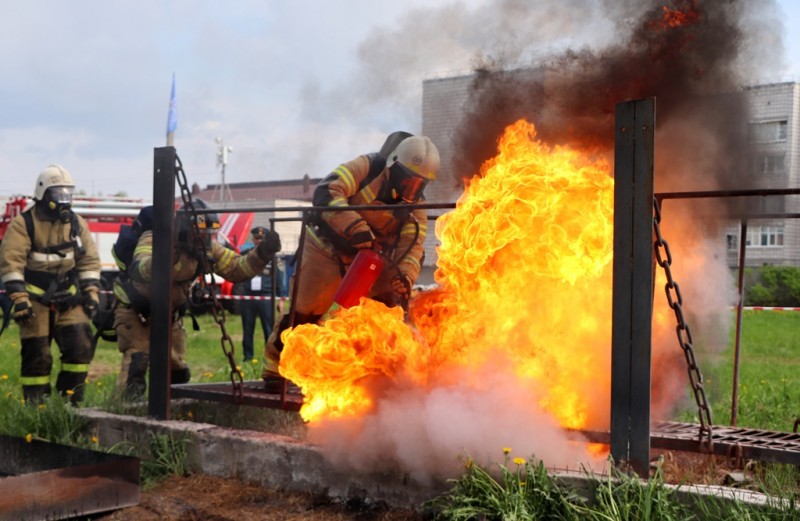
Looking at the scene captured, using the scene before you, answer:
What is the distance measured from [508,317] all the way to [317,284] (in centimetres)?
203

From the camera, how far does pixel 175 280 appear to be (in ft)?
22.4

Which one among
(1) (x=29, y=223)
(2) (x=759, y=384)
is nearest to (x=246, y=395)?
(1) (x=29, y=223)

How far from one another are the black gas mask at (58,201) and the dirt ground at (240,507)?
3.33 metres

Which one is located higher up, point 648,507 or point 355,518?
point 648,507

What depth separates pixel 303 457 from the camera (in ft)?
15.8

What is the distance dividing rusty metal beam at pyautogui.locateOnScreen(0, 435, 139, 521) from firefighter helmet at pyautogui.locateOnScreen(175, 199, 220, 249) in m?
1.80

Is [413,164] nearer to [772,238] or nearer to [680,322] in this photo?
[680,322]

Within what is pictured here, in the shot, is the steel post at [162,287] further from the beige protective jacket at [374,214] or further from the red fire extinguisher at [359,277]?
the red fire extinguisher at [359,277]

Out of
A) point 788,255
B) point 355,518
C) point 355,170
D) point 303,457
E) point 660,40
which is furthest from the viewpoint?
point 788,255

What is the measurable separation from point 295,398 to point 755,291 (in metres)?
18.4

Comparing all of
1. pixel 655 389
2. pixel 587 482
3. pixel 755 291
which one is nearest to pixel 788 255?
pixel 755 291

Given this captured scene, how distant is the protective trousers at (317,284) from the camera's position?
6.25 m

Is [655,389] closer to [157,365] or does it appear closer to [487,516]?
[487,516]

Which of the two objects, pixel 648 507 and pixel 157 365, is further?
pixel 157 365
